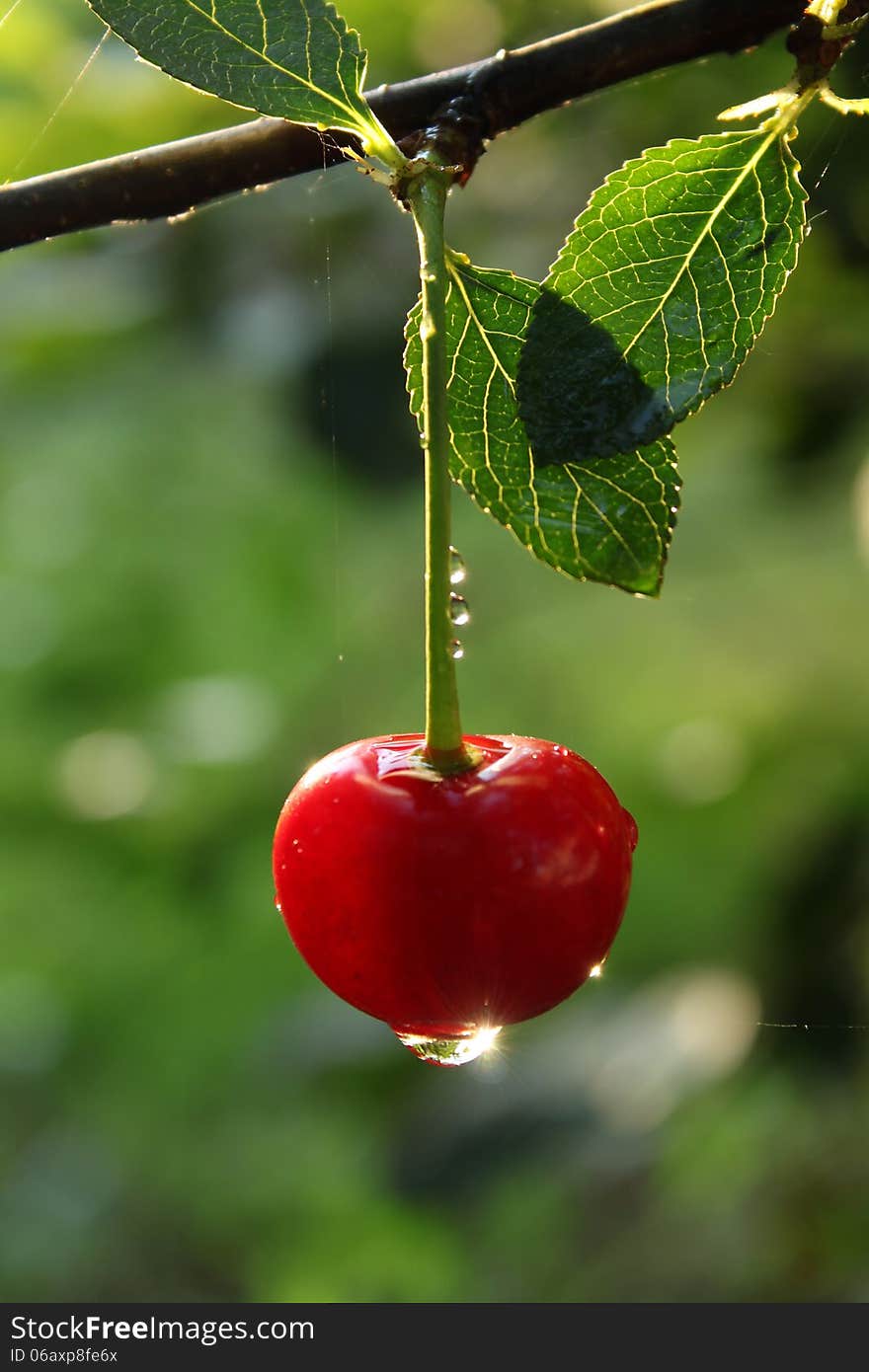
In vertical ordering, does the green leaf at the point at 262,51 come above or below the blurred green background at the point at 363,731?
below

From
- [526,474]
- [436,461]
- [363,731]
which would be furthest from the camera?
[363,731]

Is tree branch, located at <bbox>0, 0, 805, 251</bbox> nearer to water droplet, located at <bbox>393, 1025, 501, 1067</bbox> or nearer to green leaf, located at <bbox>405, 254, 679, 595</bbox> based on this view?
green leaf, located at <bbox>405, 254, 679, 595</bbox>

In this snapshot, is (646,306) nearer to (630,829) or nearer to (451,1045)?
(630,829)

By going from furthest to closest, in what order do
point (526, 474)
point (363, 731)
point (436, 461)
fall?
point (363, 731), point (526, 474), point (436, 461)

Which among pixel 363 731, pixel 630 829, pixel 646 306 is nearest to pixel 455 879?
pixel 630 829

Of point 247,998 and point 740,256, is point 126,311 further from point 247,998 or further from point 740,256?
point 740,256

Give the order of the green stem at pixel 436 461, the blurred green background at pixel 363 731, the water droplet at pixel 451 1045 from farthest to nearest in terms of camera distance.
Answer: the blurred green background at pixel 363 731
the water droplet at pixel 451 1045
the green stem at pixel 436 461

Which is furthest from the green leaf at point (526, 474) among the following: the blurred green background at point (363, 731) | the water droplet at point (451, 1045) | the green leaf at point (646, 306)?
the blurred green background at point (363, 731)

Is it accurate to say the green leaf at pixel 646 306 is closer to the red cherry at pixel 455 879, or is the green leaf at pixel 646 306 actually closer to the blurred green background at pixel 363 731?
the red cherry at pixel 455 879
